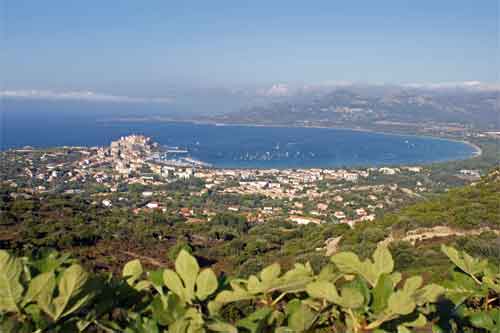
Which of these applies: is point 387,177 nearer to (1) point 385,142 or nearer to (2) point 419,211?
(2) point 419,211

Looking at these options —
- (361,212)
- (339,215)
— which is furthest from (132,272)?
(361,212)

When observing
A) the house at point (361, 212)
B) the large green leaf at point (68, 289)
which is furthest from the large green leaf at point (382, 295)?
the house at point (361, 212)

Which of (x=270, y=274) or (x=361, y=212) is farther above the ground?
(x=270, y=274)

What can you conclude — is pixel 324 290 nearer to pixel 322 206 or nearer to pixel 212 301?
pixel 212 301

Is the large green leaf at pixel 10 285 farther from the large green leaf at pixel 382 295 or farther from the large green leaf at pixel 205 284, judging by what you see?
the large green leaf at pixel 382 295

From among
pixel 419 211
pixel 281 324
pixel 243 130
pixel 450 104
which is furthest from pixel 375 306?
pixel 450 104

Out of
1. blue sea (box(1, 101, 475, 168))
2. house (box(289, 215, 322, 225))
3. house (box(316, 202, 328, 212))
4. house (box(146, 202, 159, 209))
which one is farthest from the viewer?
blue sea (box(1, 101, 475, 168))

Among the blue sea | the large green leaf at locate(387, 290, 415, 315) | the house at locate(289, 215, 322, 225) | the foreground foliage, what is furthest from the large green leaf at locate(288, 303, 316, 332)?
the blue sea

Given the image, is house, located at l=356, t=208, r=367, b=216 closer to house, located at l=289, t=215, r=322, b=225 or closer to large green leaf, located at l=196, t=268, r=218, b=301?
house, located at l=289, t=215, r=322, b=225
